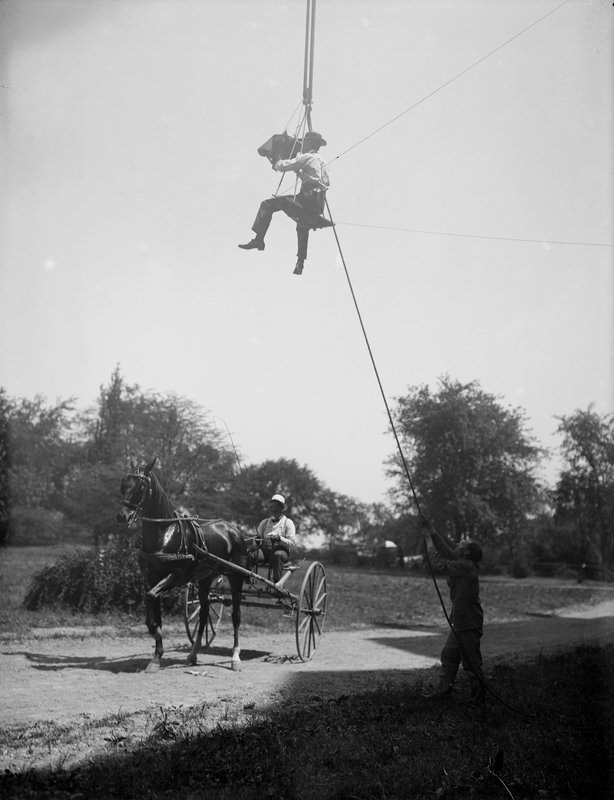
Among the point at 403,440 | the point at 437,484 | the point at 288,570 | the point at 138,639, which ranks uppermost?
the point at 403,440

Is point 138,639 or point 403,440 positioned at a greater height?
point 403,440

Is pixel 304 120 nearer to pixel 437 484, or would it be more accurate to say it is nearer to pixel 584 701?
pixel 584 701

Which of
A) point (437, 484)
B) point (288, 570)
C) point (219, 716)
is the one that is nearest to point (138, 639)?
point (288, 570)

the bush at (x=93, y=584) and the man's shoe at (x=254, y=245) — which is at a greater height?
the man's shoe at (x=254, y=245)

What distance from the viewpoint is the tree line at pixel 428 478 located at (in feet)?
73.5

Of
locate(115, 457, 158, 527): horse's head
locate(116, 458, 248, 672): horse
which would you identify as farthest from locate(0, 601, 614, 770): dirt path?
locate(115, 457, 158, 527): horse's head

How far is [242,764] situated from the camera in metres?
4.62

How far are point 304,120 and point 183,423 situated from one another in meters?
9.12

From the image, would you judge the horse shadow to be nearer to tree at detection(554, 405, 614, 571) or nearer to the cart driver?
the cart driver

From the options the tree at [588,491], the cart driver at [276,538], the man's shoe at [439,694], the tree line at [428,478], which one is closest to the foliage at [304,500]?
the tree line at [428,478]

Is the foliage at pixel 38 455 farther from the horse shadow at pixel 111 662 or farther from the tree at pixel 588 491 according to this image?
the tree at pixel 588 491

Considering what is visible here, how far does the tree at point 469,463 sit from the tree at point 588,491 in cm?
233

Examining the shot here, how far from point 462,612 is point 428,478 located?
30.8 m

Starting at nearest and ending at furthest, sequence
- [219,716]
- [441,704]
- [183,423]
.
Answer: [219,716], [441,704], [183,423]
